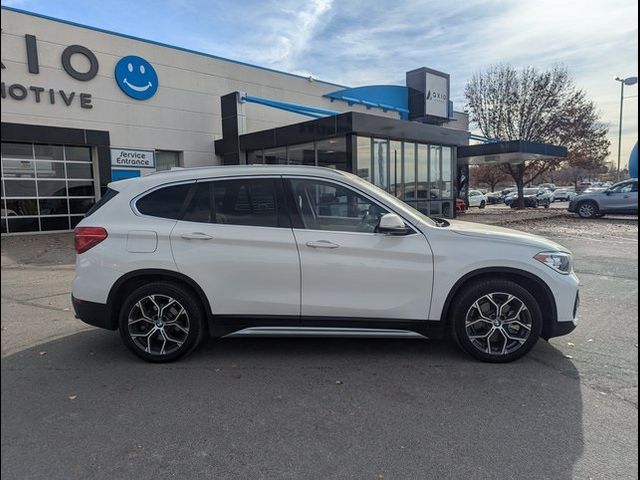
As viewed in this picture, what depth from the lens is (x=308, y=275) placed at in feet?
13.5

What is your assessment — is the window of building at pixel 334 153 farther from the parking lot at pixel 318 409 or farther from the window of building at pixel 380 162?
the parking lot at pixel 318 409

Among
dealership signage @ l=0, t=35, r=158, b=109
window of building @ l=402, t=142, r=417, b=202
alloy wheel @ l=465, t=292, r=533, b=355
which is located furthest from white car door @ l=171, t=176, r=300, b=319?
dealership signage @ l=0, t=35, r=158, b=109

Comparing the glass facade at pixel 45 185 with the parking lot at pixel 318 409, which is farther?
the glass facade at pixel 45 185

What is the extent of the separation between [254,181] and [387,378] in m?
2.15

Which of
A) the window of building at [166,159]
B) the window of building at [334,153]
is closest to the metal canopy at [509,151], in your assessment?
the window of building at [334,153]

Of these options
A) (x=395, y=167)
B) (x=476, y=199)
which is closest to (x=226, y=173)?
(x=395, y=167)

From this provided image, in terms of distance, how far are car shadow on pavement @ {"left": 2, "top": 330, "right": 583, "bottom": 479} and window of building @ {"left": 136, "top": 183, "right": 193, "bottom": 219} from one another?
1400 mm

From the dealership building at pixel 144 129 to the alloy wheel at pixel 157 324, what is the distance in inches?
455

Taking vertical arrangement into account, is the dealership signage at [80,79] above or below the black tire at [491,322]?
above

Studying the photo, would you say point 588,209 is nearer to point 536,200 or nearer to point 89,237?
point 536,200

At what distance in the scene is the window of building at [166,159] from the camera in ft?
65.0

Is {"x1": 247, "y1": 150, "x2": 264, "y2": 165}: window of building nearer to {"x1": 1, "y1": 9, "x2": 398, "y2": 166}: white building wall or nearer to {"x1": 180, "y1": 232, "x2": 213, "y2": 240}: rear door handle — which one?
{"x1": 1, "y1": 9, "x2": 398, "y2": 166}: white building wall

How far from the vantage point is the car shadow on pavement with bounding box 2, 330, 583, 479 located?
2723 mm

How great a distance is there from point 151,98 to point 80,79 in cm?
274
